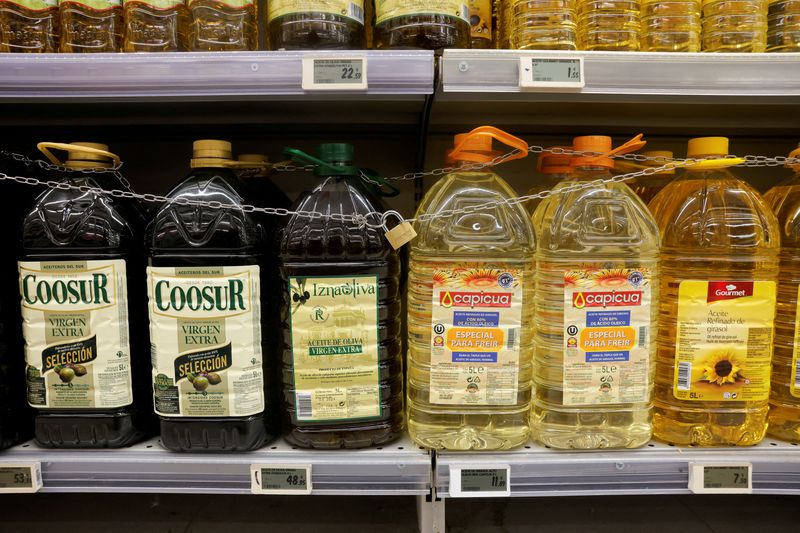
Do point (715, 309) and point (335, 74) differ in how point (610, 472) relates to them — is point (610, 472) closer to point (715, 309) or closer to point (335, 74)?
point (715, 309)

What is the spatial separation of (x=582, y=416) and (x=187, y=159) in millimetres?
1282

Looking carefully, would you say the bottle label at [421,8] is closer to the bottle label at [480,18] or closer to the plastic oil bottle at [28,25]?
the bottle label at [480,18]

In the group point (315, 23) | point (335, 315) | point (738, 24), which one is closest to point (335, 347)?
point (335, 315)

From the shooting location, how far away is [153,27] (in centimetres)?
103

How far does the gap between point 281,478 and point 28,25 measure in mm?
1057

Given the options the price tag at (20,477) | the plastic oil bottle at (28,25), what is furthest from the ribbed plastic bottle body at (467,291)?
the plastic oil bottle at (28,25)

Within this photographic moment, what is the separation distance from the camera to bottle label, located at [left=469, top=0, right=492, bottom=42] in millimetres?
1144

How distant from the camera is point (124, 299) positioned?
1001 mm

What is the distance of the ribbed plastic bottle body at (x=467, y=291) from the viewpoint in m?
0.99

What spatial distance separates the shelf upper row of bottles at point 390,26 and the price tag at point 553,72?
0.43 ft

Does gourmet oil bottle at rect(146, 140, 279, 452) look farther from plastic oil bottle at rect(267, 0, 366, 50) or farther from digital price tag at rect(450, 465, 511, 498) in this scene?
digital price tag at rect(450, 465, 511, 498)

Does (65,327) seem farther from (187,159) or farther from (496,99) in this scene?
(496,99)

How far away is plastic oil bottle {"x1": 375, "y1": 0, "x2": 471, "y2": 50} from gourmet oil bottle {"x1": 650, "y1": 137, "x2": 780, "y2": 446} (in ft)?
1.82

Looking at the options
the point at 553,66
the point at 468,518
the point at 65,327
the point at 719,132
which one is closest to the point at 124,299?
A: the point at 65,327
